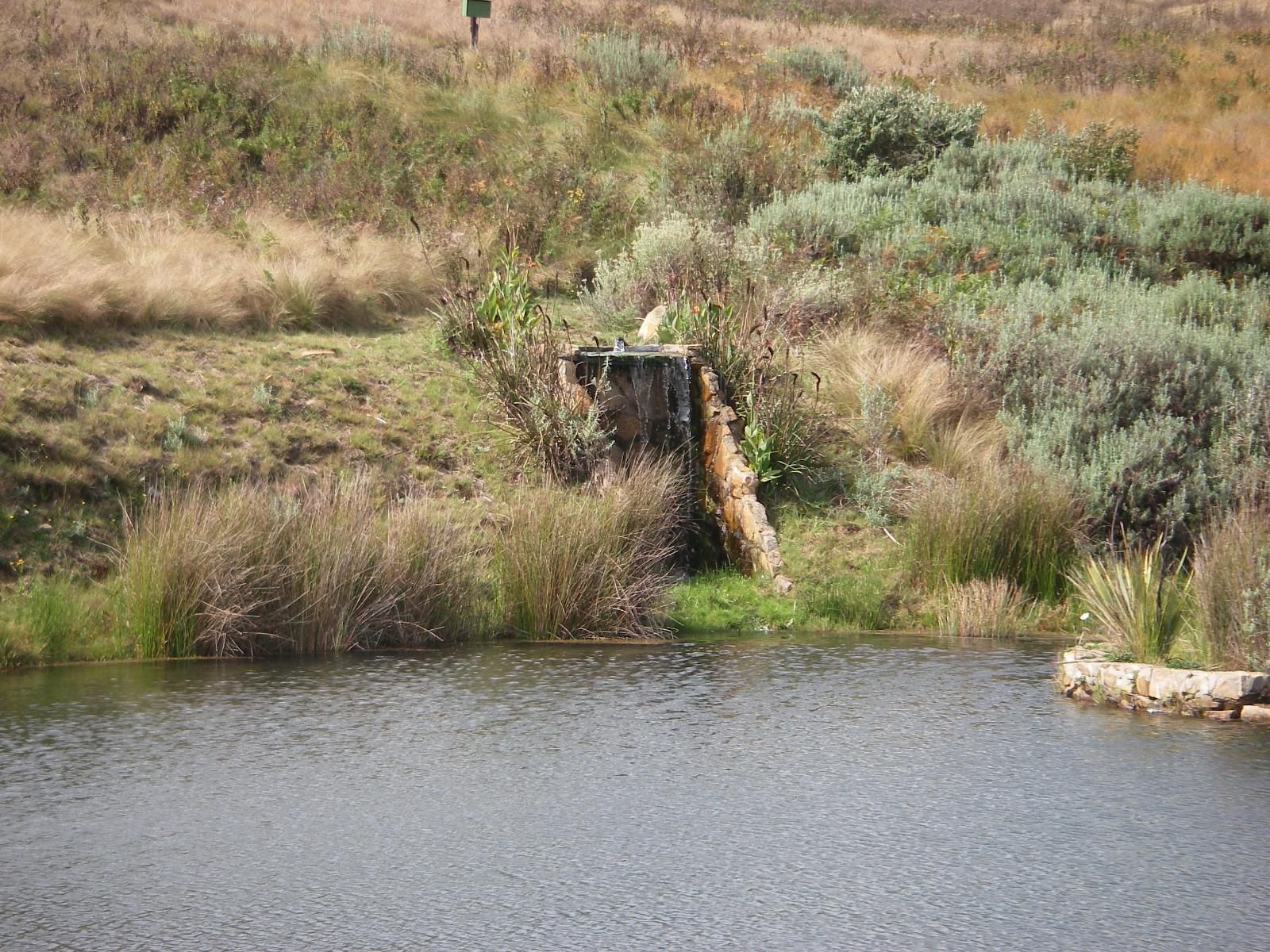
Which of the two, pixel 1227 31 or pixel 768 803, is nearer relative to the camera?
pixel 768 803

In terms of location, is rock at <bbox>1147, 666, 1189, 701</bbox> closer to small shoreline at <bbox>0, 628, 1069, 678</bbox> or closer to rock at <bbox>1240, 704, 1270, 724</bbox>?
rock at <bbox>1240, 704, 1270, 724</bbox>

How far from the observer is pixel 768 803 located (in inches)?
207

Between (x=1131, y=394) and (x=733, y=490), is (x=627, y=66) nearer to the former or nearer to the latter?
(x=1131, y=394)

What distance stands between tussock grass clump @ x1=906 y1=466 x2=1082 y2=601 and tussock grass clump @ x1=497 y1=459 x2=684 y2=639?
6.21 feet

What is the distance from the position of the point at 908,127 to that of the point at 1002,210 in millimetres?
3096

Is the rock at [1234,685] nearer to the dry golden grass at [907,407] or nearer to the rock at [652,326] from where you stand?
the dry golden grass at [907,407]

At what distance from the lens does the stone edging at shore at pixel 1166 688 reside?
21.0 ft

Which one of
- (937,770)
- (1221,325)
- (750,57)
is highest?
(750,57)

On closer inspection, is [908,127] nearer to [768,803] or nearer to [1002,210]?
[1002,210]

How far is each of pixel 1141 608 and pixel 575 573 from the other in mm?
3252

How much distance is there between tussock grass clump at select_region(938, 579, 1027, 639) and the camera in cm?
882

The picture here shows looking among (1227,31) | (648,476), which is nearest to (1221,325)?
(648,476)

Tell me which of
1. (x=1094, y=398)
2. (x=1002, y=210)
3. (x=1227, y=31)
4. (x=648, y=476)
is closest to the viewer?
(x=648, y=476)

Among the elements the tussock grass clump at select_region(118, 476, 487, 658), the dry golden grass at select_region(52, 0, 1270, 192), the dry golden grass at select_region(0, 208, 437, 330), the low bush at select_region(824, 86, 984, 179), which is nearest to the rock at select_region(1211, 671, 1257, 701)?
the tussock grass clump at select_region(118, 476, 487, 658)
